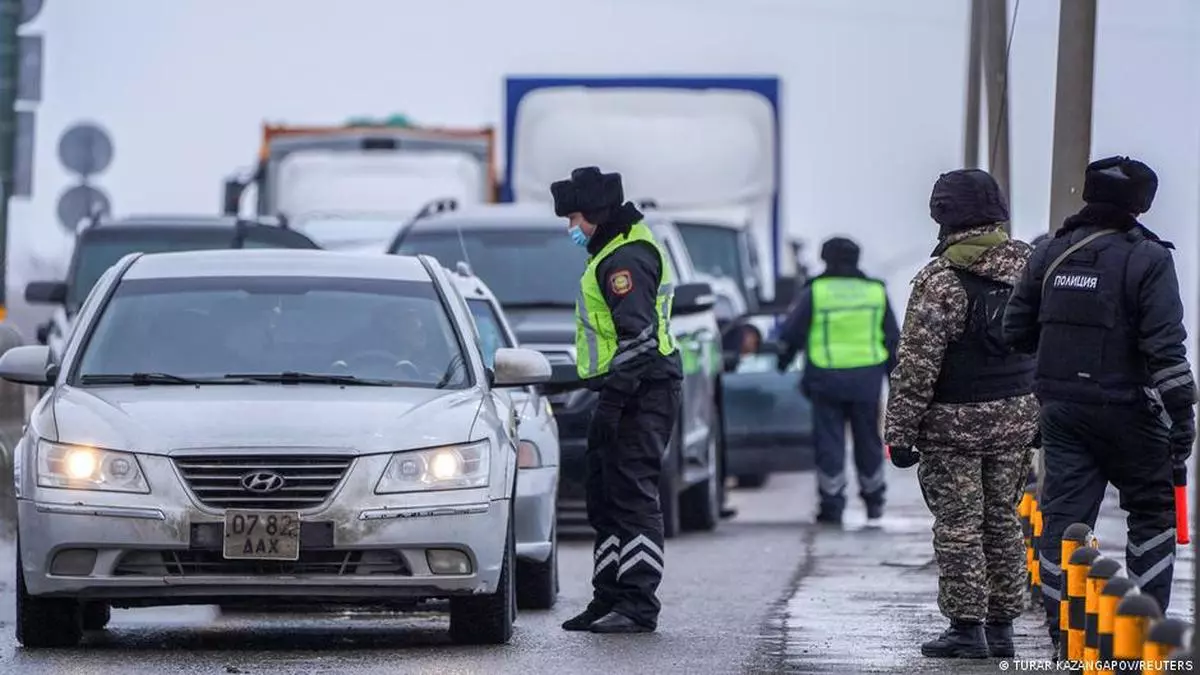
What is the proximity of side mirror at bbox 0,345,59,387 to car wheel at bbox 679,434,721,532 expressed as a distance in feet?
26.9

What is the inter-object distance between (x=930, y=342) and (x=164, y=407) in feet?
8.99

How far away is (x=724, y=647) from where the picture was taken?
36.3ft

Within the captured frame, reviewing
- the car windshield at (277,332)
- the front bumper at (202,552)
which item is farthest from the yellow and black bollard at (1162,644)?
the car windshield at (277,332)

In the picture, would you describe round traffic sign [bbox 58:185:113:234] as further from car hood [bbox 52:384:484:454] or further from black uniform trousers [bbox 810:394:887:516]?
car hood [bbox 52:384:484:454]

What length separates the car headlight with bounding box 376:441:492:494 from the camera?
10.7m

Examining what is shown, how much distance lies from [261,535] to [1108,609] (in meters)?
3.47

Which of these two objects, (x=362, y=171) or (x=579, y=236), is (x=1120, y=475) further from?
(x=362, y=171)

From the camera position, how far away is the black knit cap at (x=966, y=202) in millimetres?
10531

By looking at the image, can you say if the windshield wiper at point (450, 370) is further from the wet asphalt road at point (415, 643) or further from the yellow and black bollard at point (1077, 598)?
the yellow and black bollard at point (1077, 598)

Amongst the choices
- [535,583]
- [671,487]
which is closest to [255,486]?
[535,583]

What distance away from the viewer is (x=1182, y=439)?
9742mm

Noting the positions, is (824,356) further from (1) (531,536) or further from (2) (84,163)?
(2) (84,163)

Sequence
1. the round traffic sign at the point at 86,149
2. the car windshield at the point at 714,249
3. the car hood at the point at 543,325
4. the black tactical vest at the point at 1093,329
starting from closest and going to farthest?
the black tactical vest at the point at 1093,329 < the car hood at the point at 543,325 < the car windshield at the point at 714,249 < the round traffic sign at the point at 86,149

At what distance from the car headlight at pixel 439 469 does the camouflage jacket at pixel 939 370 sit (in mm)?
1483
